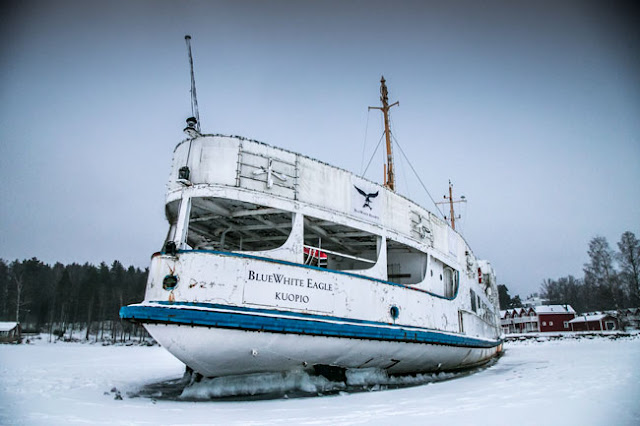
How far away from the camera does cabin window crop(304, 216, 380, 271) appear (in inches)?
377

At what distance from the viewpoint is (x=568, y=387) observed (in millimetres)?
6988

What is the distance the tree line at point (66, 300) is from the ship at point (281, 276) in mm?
46980

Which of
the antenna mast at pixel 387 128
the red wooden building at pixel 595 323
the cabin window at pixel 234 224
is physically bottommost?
the red wooden building at pixel 595 323

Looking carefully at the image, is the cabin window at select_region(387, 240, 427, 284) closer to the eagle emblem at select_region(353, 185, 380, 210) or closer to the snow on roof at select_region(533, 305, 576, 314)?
the eagle emblem at select_region(353, 185, 380, 210)

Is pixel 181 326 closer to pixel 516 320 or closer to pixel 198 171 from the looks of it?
pixel 198 171

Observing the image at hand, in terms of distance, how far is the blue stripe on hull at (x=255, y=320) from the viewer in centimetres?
696

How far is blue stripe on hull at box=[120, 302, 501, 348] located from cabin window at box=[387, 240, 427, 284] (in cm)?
386

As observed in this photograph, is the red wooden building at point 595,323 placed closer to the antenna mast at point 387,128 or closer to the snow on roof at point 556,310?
the snow on roof at point 556,310

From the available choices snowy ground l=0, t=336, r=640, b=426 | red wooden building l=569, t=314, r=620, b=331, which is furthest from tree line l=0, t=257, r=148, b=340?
red wooden building l=569, t=314, r=620, b=331

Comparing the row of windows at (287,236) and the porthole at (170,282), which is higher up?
the row of windows at (287,236)

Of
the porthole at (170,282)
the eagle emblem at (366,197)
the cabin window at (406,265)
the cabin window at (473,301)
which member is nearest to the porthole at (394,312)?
the eagle emblem at (366,197)

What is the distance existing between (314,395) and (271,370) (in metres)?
0.99

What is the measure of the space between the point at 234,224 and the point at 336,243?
328cm

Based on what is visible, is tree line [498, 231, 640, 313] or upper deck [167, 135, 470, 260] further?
tree line [498, 231, 640, 313]
